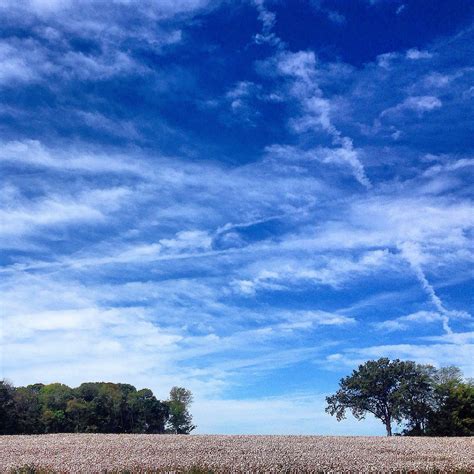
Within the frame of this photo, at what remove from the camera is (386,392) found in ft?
233

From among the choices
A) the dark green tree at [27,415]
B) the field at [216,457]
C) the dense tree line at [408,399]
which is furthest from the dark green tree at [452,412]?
the dark green tree at [27,415]

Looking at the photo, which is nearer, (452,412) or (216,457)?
(216,457)

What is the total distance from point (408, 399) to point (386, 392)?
331cm

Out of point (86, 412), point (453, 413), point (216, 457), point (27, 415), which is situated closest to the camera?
point (216, 457)

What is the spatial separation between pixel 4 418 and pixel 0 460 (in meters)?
31.3

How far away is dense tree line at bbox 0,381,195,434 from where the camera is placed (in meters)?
61.3

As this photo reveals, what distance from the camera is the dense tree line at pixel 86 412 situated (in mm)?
61281

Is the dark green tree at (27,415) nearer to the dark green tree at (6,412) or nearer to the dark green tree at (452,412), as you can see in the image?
the dark green tree at (6,412)

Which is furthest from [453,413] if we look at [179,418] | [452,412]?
[179,418]

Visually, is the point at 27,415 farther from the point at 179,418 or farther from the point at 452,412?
the point at 452,412

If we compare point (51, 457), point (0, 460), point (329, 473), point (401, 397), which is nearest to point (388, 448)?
point (329, 473)

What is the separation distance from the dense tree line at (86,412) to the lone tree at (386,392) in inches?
959

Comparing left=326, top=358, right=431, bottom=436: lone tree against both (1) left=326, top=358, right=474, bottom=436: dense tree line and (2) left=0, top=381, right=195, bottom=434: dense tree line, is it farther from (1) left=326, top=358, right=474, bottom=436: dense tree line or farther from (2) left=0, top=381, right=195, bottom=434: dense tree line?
(2) left=0, top=381, right=195, bottom=434: dense tree line

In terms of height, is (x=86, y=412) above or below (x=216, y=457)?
above
